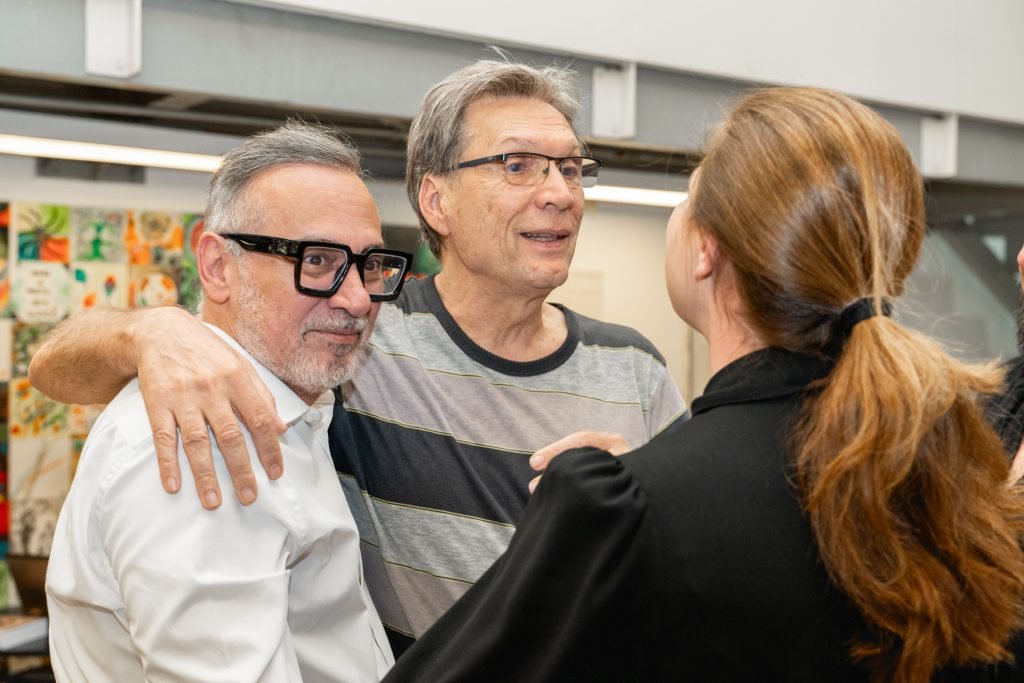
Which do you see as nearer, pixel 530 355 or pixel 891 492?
pixel 891 492

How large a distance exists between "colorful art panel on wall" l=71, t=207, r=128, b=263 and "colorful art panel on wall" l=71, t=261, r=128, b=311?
0.05 feet

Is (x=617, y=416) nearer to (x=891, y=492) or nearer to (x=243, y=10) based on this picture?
(x=891, y=492)

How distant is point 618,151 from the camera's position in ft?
8.58

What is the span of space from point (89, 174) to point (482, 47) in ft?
2.79

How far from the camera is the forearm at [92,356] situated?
1.27 m

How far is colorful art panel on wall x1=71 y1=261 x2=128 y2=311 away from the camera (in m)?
2.09

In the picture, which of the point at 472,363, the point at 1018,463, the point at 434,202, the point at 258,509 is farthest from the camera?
the point at 434,202

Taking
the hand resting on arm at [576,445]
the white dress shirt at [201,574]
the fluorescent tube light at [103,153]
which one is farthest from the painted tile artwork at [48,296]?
the hand resting on arm at [576,445]

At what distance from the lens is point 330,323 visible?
133 centimetres

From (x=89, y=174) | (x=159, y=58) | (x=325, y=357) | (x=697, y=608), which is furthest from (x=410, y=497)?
(x=89, y=174)

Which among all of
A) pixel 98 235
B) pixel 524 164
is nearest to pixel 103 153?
pixel 98 235

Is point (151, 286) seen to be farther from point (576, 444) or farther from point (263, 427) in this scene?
point (576, 444)

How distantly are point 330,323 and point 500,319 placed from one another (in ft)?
1.20

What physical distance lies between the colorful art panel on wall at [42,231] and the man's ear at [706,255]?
154 centimetres
